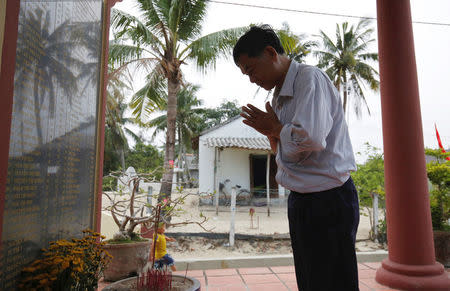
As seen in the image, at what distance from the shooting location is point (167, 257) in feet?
10.7

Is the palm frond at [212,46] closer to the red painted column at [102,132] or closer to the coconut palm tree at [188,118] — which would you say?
the red painted column at [102,132]

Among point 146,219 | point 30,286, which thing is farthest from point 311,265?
point 146,219

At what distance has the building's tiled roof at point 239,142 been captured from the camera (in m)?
12.5

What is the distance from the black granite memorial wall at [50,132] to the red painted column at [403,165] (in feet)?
9.37

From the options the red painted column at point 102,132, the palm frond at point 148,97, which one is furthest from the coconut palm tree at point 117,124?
the red painted column at point 102,132

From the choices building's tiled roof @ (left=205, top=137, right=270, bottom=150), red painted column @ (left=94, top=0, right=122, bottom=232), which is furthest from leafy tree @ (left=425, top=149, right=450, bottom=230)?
building's tiled roof @ (left=205, top=137, right=270, bottom=150)

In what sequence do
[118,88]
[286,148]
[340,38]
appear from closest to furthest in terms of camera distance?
1. [286,148]
2. [118,88]
3. [340,38]

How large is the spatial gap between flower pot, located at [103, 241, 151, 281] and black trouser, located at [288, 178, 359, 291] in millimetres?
2469

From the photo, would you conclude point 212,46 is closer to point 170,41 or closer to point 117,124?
point 170,41

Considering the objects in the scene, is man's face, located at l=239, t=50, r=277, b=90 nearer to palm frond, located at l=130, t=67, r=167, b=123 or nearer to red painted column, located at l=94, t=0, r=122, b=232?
red painted column, located at l=94, t=0, r=122, b=232

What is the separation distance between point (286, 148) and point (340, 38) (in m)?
16.1

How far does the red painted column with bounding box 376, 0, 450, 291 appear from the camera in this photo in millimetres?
2789

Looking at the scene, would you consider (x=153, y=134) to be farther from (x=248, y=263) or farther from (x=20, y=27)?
(x=20, y=27)

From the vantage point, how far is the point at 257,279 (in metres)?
3.17
